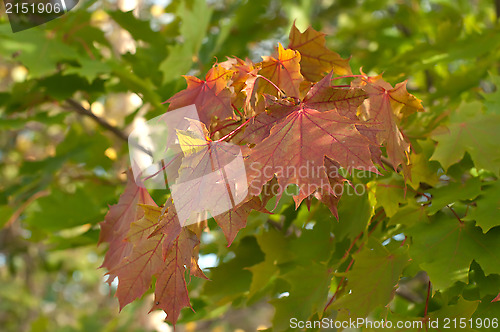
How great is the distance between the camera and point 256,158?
513 millimetres

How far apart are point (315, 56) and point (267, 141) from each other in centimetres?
28

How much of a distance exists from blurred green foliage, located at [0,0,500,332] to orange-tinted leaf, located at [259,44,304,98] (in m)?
0.18

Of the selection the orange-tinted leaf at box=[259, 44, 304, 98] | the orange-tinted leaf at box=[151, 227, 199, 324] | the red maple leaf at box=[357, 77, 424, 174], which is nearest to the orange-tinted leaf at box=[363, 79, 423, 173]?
the red maple leaf at box=[357, 77, 424, 174]

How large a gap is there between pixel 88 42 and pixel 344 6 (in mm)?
→ 1376

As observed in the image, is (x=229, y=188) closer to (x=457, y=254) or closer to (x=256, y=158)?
(x=256, y=158)

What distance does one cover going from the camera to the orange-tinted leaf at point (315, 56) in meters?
0.72

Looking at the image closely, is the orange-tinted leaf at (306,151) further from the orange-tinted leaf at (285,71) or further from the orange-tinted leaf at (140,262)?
the orange-tinted leaf at (140,262)

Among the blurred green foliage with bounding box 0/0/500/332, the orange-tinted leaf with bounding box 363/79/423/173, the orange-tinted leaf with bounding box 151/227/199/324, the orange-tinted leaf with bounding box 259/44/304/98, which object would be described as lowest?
the blurred green foliage with bounding box 0/0/500/332

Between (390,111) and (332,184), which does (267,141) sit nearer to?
(332,184)

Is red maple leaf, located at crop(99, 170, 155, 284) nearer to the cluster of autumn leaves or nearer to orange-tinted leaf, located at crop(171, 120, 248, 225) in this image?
the cluster of autumn leaves

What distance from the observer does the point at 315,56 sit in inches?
28.9

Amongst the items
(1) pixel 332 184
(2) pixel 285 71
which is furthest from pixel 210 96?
(1) pixel 332 184

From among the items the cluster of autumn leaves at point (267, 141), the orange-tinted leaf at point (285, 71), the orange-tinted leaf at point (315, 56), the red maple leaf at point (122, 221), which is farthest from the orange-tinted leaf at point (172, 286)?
the orange-tinted leaf at point (315, 56)

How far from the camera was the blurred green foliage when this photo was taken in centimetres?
71
